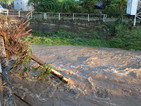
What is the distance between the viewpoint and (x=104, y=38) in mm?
15859

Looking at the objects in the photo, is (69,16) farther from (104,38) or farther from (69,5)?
(104,38)

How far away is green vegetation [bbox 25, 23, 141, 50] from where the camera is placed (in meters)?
12.9

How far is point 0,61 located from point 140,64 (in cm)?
735

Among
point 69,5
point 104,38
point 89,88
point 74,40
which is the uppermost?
point 69,5

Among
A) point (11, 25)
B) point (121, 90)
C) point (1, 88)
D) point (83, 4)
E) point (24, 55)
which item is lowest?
point (121, 90)

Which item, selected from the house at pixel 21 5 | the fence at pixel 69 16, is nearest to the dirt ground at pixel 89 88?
the fence at pixel 69 16

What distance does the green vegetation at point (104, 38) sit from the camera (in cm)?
1294

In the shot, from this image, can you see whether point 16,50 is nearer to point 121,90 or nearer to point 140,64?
point 121,90

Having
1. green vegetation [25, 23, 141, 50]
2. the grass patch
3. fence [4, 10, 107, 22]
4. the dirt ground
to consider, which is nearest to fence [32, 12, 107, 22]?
fence [4, 10, 107, 22]

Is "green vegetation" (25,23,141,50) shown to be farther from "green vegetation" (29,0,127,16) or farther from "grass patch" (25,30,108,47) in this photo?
"green vegetation" (29,0,127,16)

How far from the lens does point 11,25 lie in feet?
12.6

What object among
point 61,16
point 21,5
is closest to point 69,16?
point 61,16

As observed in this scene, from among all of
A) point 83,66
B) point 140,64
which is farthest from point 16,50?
point 140,64

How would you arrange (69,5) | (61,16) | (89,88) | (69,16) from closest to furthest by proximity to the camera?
(89,88) → (61,16) → (69,16) → (69,5)
